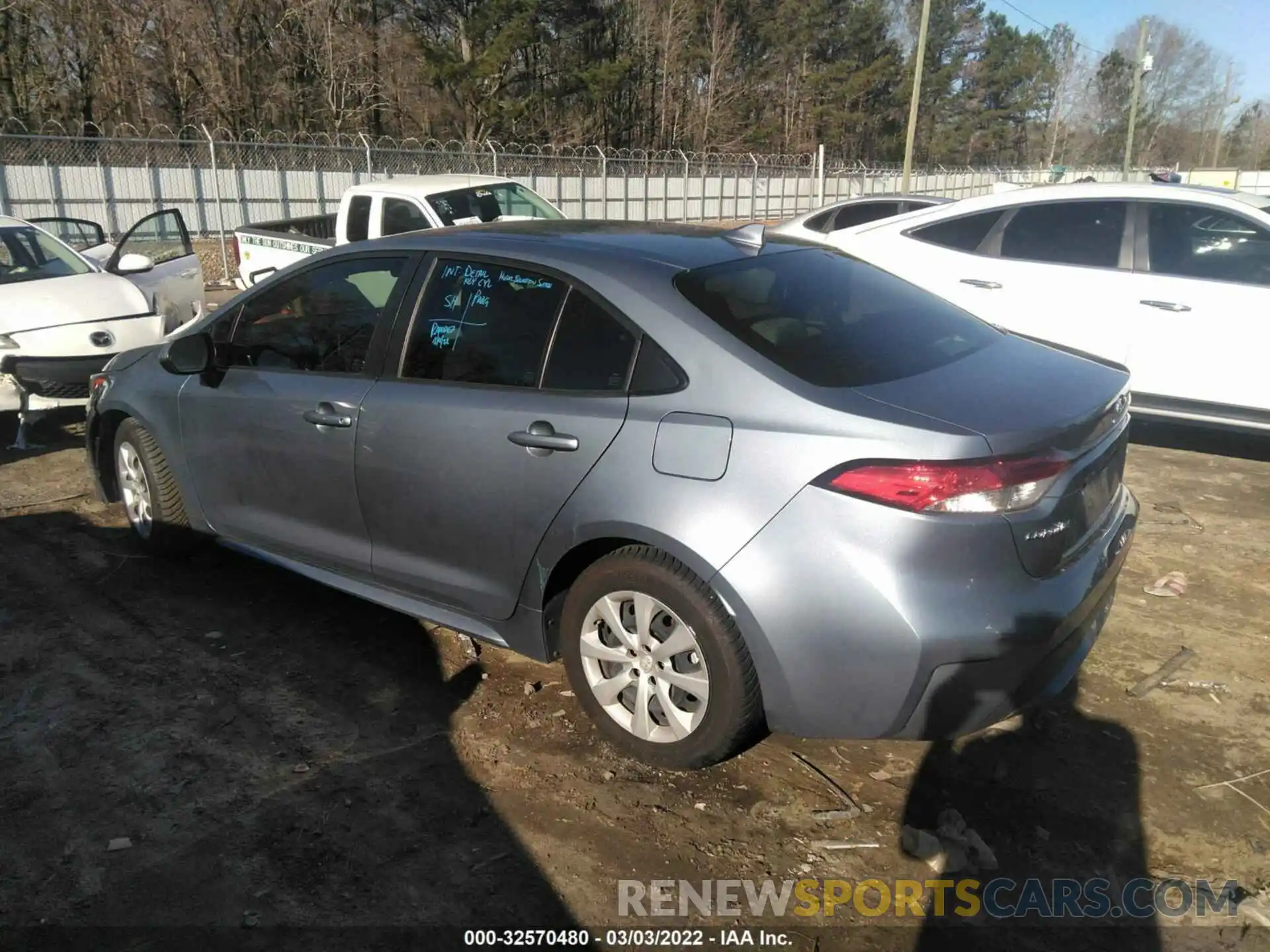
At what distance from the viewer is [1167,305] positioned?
6.20 m

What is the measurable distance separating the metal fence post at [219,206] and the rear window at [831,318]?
15.9 metres

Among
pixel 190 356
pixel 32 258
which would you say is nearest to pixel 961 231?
pixel 190 356

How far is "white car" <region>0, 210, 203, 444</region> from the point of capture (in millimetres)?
6605

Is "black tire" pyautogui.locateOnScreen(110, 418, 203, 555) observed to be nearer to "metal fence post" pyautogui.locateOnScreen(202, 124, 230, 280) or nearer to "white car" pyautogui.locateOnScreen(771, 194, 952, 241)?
"white car" pyautogui.locateOnScreen(771, 194, 952, 241)

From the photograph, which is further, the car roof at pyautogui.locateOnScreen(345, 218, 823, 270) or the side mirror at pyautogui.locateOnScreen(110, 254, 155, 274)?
the side mirror at pyautogui.locateOnScreen(110, 254, 155, 274)

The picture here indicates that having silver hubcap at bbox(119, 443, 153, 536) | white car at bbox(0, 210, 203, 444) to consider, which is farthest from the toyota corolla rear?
white car at bbox(0, 210, 203, 444)

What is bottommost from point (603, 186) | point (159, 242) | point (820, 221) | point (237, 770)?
point (237, 770)

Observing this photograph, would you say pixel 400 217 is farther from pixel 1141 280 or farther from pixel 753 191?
pixel 753 191

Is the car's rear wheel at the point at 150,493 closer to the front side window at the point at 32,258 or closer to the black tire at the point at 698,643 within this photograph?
the black tire at the point at 698,643

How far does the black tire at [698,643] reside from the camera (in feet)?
9.45

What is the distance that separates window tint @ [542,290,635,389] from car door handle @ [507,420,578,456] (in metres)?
0.15

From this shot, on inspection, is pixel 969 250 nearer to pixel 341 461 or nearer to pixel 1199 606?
pixel 1199 606

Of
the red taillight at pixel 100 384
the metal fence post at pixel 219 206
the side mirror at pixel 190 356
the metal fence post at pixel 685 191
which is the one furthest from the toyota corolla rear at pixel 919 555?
the metal fence post at pixel 685 191

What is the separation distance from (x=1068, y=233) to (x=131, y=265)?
685 centimetres
